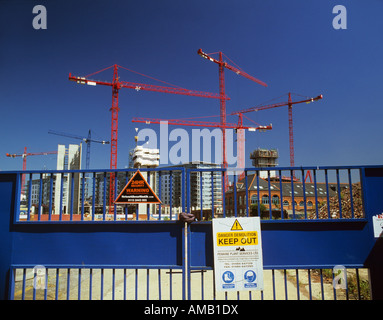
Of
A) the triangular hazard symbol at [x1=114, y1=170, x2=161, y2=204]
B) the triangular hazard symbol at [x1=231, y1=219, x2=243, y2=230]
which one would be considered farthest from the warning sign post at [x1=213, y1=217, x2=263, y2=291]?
the triangular hazard symbol at [x1=114, y1=170, x2=161, y2=204]

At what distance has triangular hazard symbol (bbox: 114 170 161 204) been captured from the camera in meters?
4.98

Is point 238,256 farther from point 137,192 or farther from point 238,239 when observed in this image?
point 137,192

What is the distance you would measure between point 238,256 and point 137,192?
230 centimetres

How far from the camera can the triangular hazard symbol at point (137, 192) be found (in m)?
4.98

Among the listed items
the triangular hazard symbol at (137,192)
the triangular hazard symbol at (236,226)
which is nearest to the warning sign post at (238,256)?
the triangular hazard symbol at (236,226)

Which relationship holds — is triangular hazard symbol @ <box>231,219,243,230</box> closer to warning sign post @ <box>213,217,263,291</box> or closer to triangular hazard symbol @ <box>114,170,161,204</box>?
warning sign post @ <box>213,217,263,291</box>

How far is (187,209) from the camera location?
4.97 metres

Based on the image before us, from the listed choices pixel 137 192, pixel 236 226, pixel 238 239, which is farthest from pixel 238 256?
pixel 137 192

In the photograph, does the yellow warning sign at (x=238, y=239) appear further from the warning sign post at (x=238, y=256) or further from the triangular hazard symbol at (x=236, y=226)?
the triangular hazard symbol at (x=236, y=226)

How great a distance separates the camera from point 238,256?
15.4 feet

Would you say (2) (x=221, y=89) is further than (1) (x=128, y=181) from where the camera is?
Yes
